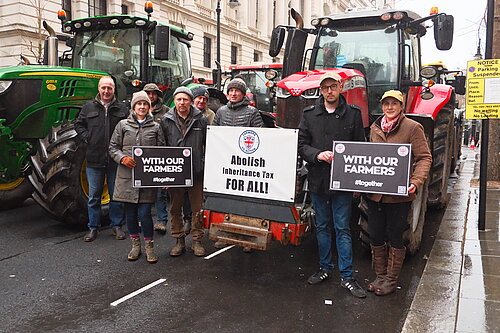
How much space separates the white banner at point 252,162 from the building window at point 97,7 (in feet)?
62.9

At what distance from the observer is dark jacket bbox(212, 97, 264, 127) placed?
5152 millimetres

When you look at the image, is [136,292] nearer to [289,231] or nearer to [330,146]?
[289,231]

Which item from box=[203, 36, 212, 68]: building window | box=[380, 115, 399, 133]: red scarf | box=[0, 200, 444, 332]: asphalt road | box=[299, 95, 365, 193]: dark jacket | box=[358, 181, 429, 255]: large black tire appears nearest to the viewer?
box=[0, 200, 444, 332]: asphalt road

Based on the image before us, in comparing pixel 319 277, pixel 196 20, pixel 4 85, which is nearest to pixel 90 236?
pixel 4 85

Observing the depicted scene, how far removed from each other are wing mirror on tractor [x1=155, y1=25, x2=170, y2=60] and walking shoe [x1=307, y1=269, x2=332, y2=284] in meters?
4.08

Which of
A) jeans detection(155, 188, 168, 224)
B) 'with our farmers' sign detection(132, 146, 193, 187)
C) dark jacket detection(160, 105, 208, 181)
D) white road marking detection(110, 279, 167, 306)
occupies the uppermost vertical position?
dark jacket detection(160, 105, 208, 181)

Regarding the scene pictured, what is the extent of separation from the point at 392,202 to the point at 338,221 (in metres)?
0.52

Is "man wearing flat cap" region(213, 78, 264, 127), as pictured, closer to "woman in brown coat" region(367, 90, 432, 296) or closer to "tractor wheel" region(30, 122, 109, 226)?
"woman in brown coat" region(367, 90, 432, 296)

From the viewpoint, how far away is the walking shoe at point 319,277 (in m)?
4.65

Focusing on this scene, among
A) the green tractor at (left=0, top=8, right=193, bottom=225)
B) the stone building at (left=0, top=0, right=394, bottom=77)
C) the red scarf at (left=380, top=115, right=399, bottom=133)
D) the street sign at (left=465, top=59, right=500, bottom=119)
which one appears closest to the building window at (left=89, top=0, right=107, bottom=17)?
the stone building at (left=0, top=0, right=394, bottom=77)

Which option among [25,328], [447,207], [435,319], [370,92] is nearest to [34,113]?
[25,328]

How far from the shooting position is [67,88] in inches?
256

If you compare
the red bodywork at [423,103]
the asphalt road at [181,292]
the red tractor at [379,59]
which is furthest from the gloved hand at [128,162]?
the red bodywork at [423,103]

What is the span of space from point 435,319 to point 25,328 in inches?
125
